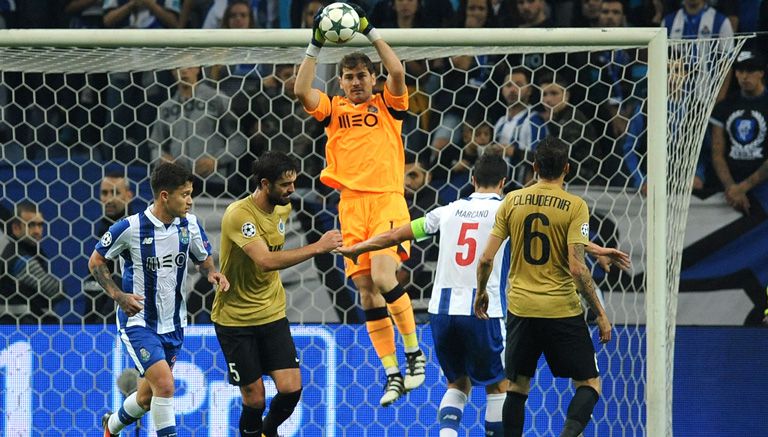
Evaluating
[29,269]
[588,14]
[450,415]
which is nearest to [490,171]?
[450,415]

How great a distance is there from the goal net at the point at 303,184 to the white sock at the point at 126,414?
402 mm

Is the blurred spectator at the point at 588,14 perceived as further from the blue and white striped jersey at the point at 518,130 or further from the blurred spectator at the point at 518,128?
the blue and white striped jersey at the point at 518,130

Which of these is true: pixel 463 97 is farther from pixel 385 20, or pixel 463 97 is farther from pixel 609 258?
pixel 609 258

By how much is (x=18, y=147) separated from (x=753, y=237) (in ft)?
15.8

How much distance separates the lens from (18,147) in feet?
27.5

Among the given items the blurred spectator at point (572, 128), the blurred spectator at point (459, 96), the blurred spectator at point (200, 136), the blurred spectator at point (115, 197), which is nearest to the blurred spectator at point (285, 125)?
the blurred spectator at point (200, 136)

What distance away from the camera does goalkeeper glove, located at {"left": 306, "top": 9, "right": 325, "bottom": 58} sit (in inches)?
239

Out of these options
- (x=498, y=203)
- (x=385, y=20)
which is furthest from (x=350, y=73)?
(x=385, y=20)

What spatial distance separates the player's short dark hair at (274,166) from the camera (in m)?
6.34

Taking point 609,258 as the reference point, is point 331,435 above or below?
below

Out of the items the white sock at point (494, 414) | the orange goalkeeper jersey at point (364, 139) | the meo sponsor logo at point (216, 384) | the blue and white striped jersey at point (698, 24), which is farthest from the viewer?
the blue and white striped jersey at point (698, 24)

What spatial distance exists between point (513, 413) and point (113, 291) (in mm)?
2065

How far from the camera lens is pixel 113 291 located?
630 centimetres

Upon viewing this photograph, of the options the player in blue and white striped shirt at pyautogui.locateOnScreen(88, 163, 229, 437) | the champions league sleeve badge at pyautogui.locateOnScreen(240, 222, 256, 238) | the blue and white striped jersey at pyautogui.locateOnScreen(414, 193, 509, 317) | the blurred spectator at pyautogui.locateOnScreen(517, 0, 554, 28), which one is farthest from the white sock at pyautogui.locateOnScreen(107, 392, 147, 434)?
the blurred spectator at pyautogui.locateOnScreen(517, 0, 554, 28)
